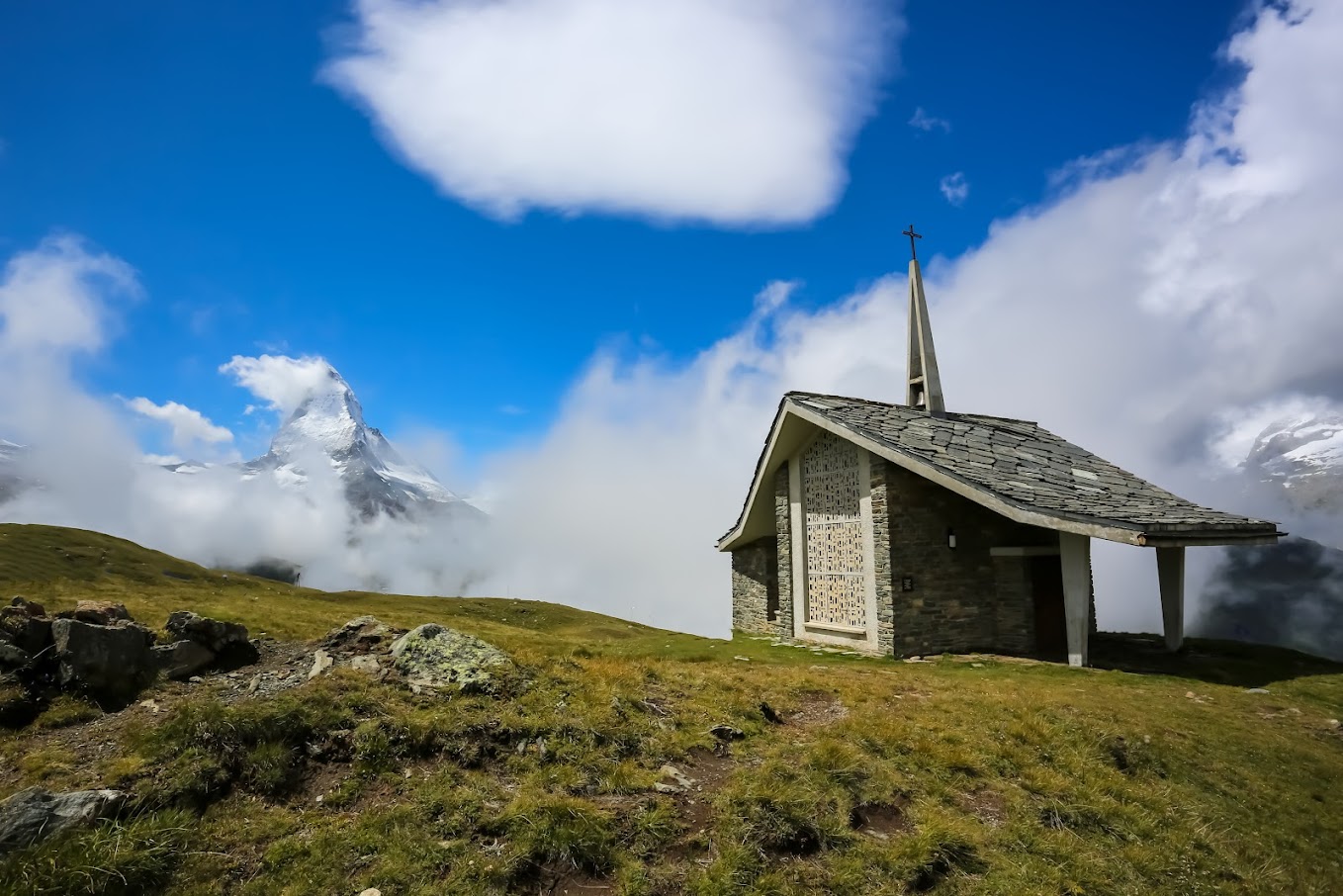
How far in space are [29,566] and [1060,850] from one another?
7069cm

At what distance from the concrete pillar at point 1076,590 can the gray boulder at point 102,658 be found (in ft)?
62.7

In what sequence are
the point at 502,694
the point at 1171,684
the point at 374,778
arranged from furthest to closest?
the point at 1171,684
the point at 502,694
the point at 374,778

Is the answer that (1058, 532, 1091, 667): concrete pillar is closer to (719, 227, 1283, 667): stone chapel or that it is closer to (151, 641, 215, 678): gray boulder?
(719, 227, 1283, 667): stone chapel

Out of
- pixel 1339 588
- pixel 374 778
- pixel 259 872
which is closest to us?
pixel 259 872

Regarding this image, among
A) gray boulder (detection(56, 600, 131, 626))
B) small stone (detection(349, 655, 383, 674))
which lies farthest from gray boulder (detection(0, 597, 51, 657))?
small stone (detection(349, 655, 383, 674))

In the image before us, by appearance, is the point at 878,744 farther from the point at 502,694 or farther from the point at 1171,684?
the point at 1171,684

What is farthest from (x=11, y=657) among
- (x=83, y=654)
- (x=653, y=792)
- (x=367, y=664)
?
(x=653, y=792)

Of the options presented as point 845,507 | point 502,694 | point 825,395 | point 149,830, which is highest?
point 825,395

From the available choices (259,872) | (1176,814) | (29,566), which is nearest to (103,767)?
(259,872)

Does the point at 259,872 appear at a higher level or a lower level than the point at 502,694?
lower

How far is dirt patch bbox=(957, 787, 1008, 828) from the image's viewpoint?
307 inches

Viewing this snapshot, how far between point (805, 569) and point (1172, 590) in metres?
10.6

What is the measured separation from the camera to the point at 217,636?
32.9ft

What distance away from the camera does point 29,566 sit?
52688 millimetres
